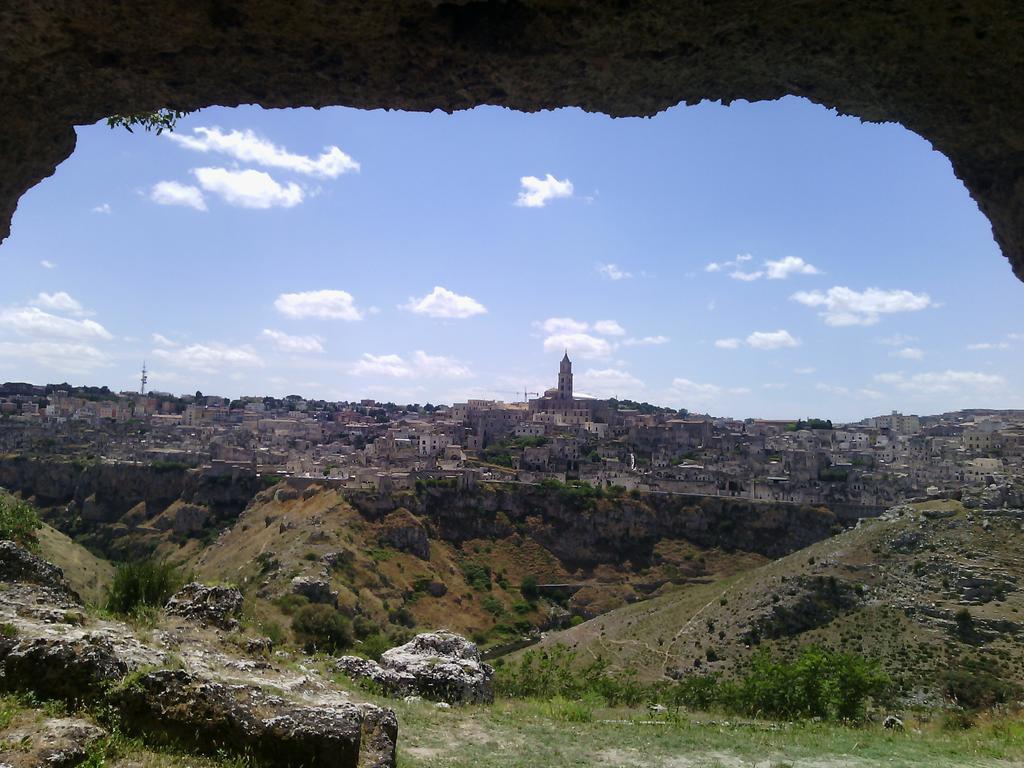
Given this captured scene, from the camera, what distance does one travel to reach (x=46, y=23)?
10.7 feet

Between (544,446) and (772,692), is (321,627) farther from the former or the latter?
(544,446)

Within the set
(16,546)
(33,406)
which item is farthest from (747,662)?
(33,406)

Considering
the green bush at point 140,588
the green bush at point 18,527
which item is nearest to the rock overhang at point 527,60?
the green bush at point 18,527

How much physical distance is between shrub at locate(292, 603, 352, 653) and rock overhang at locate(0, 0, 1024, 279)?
27.8 meters

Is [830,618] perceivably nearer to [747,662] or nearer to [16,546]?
[747,662]

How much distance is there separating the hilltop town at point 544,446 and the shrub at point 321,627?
25059 millimetres

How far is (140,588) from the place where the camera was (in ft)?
35.4

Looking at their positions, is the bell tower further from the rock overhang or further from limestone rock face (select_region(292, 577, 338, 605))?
the rock overhang

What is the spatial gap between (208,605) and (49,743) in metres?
5.27

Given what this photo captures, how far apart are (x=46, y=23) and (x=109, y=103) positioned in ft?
2.60

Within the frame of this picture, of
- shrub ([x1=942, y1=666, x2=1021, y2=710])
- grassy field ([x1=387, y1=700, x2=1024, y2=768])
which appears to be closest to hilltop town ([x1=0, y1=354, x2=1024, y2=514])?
shrub ([x1=942, y1=666, x2=1021, y2=710])

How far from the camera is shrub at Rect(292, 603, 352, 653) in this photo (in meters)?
30.7

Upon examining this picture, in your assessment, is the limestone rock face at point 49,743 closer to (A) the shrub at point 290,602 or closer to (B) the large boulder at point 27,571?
(B) the large boulder at point 27,571

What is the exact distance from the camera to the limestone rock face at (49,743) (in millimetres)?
4250
